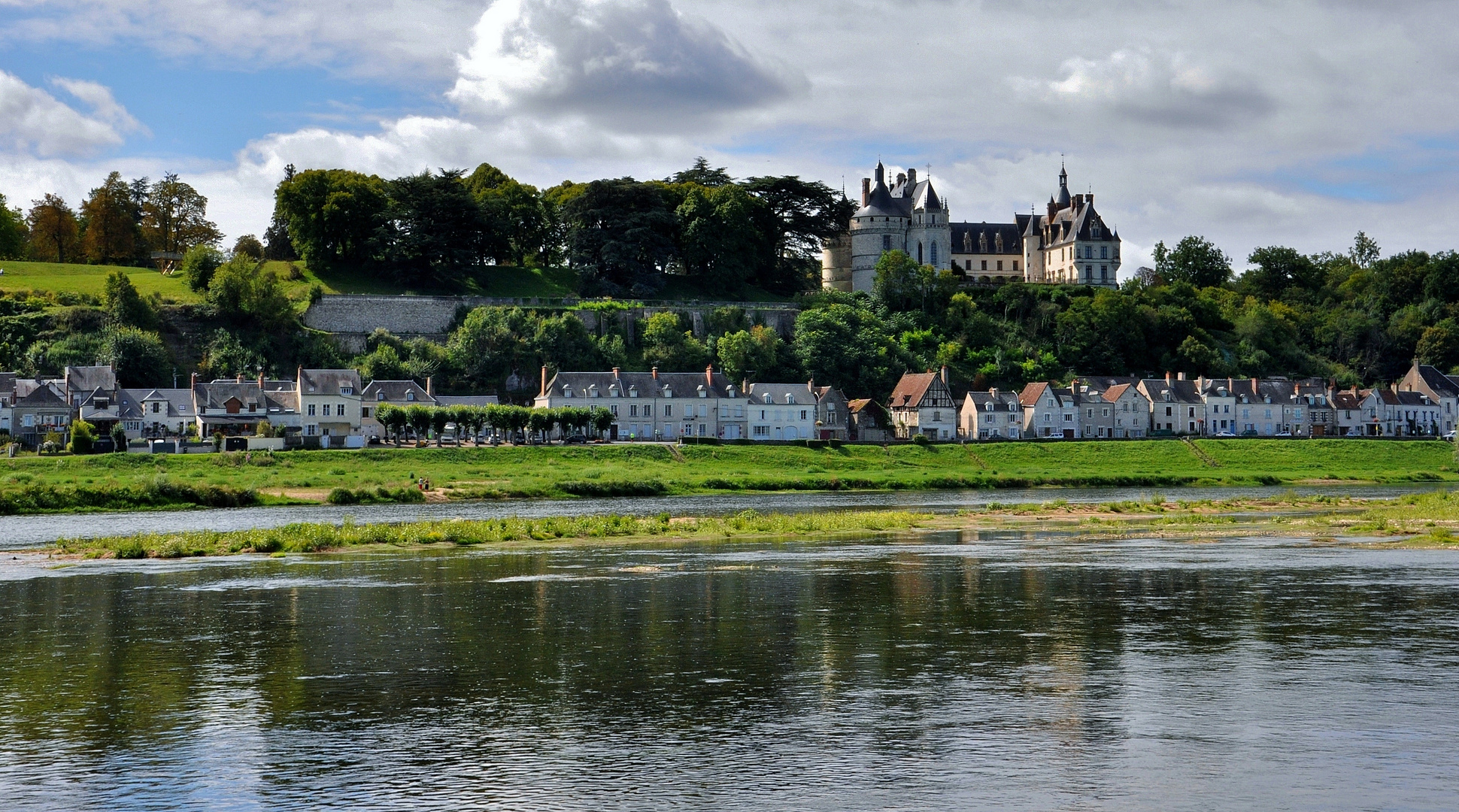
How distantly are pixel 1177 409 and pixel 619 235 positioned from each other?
144ft

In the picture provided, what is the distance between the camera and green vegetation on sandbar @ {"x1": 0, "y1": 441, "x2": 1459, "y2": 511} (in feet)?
Answer: 200

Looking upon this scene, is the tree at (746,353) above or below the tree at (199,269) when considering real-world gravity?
below

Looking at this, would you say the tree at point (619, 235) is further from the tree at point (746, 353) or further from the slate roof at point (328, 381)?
the slate roof at point (328, 381)

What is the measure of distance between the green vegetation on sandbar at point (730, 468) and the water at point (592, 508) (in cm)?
A: 195

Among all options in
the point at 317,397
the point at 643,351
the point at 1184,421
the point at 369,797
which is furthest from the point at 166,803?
the point at 1184,421

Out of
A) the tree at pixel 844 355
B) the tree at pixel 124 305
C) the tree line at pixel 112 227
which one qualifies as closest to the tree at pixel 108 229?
the tree line at pixel 112 227

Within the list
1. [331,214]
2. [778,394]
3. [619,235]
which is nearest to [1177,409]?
[778,394]

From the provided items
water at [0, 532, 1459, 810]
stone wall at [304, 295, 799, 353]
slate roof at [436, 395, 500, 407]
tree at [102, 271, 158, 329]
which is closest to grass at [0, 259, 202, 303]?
tree at [102, 271, 158, 329]

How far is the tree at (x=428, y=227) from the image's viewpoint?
327ft

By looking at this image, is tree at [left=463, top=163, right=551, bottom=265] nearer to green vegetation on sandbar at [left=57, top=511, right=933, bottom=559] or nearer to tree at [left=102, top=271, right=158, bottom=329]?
tree at [left=102, top=271, right=158, bottom=329]

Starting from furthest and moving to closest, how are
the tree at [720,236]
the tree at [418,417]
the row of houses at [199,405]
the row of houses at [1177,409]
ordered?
1. the tree at [720,236]
2. the row of houses at [1177,409]
3. the row of houses at [199,405]
4. the tree at [418,417]

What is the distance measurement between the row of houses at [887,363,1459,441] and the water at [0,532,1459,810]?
5561 centimetres

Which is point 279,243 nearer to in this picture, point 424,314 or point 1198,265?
point 424,314

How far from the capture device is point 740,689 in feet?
67.4
